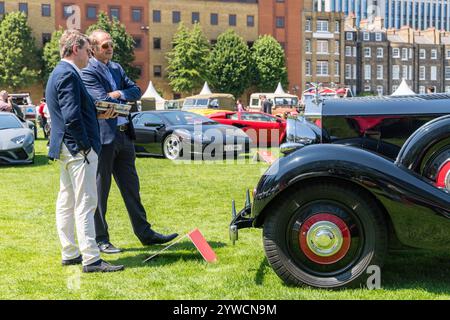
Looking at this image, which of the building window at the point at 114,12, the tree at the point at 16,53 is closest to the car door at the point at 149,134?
the tree at the point at 16,53

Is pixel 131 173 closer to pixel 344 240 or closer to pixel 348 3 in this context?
pixel 344 240

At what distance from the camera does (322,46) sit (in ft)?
261

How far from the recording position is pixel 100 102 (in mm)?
4695

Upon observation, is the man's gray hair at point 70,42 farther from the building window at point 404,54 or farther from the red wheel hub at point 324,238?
the building window at point 404,54

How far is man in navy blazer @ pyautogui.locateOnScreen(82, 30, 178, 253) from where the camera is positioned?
5.07 meters

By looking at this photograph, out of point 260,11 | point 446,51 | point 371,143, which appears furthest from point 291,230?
point 446,51

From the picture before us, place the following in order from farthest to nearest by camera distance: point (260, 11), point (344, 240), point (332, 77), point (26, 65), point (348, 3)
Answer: point (348, 3) → point (332, 77) → point (260, 11) → point (26, 65) → point (344, 240)

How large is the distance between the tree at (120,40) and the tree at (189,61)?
521cm

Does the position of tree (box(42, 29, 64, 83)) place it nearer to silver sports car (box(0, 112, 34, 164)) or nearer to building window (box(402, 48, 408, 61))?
silver sports car (box(0, 112, 34, 164))

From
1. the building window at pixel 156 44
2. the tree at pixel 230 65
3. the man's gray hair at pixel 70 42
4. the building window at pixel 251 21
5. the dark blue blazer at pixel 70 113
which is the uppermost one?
the building window at pixel 251 21

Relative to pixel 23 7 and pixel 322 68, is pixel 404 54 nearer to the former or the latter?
pixel 322 68

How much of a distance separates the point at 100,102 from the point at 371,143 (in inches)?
93.2

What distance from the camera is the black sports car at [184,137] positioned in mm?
14258

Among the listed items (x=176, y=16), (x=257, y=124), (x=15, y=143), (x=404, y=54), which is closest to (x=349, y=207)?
(x=15, y=143)
